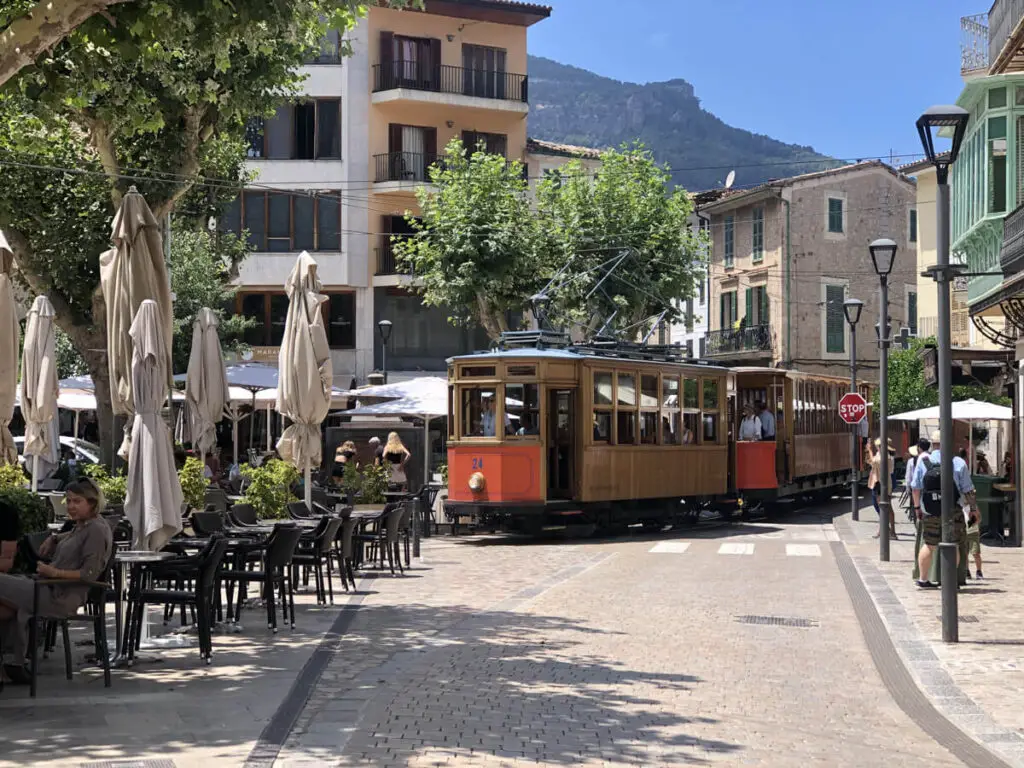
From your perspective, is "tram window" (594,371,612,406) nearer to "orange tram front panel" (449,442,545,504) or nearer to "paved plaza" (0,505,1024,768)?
"orange tram front panel" (449,442,545,504)

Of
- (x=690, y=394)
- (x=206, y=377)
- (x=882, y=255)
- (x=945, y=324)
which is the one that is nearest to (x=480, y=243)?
(x=690, y=394)

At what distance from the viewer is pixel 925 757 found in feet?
27.5

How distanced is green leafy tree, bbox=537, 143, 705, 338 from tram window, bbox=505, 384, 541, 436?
1362cm

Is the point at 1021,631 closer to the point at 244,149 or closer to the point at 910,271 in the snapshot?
the point at 244,149

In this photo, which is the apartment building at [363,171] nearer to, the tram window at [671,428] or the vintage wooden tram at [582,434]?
the vintage wooden tram at [582,434]

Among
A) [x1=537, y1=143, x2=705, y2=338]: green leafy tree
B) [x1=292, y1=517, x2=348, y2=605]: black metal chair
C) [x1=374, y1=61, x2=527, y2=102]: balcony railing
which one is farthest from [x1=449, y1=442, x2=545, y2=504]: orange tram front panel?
[x1=374, y1=61, x2=527, y2=102]: balcony railing

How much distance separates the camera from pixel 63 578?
1027 centimetres

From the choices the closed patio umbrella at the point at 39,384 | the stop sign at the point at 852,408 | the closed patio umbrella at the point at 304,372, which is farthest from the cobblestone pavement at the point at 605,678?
the stop sign at the point at 852,408

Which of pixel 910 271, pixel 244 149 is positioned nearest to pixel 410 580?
pixel 244 149

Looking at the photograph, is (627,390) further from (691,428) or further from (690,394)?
(691,428)

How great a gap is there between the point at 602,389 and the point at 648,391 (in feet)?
5.18

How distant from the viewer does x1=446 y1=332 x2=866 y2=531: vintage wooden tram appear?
2480 cm

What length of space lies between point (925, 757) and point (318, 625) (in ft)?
21.8

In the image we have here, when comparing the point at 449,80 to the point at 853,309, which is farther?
the point at 449,80
